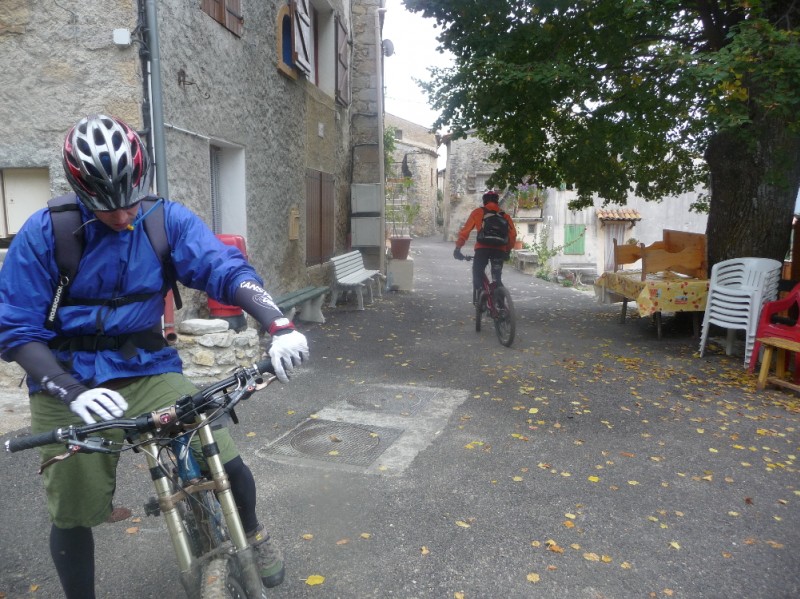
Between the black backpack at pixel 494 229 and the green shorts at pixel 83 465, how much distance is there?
6.16 metres

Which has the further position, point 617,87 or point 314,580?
point 617,87

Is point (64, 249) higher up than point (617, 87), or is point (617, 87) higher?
point (617, 87)

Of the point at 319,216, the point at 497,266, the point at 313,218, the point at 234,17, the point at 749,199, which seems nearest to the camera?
the point at 234,17

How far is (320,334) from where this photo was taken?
8766 mm

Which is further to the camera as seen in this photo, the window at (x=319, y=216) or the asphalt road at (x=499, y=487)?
the window at (x=319, y=216)

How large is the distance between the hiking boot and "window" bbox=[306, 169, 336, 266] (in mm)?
8131

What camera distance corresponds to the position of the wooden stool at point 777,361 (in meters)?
5.89

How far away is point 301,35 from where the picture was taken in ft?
31.1

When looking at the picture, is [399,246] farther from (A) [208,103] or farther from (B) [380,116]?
(A) [208,103]

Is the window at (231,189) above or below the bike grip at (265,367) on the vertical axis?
above

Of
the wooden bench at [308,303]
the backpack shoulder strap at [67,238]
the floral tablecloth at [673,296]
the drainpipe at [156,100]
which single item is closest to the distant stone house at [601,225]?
the wooden bench at [308,303]

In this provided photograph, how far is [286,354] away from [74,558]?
1142 millimetres

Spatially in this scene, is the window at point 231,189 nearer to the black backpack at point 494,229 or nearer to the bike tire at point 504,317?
the black backpack at point 494,229

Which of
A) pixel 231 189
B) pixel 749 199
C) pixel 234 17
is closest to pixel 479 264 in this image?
pixel 231 189
